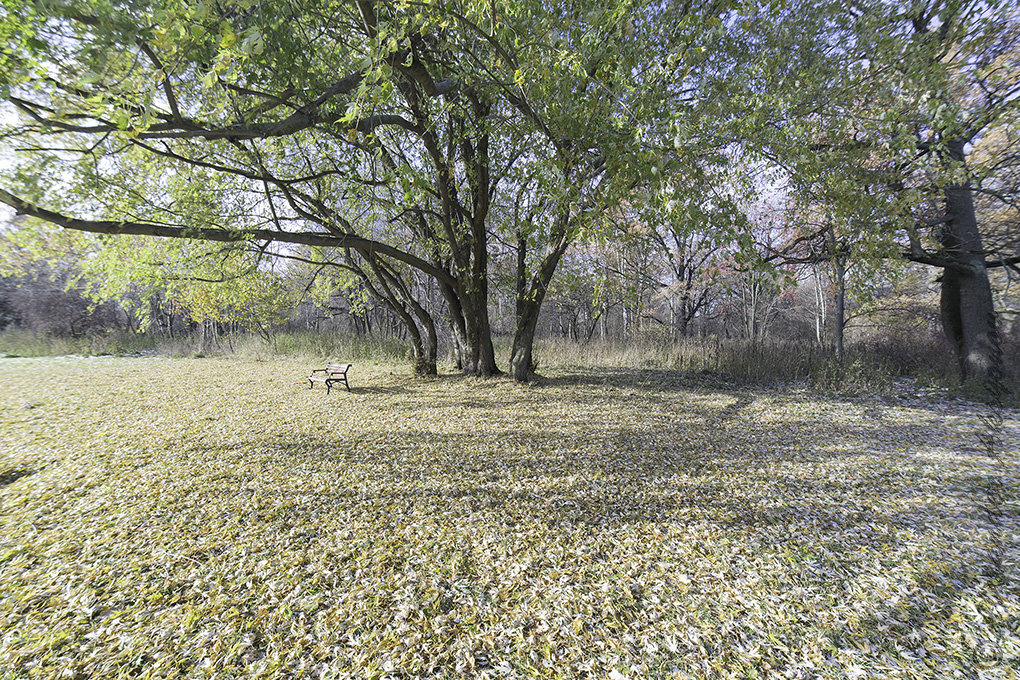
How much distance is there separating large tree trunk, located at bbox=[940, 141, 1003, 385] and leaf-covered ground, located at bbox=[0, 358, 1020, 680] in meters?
3.57

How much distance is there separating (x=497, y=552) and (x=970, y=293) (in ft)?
37.9

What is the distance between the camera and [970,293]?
852 centimetres

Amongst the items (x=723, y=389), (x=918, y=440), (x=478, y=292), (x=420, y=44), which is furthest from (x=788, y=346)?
(x=420, y=44)

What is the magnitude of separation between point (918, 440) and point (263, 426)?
9.08 meters

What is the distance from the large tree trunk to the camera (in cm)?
812

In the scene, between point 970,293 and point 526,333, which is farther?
point 526,333

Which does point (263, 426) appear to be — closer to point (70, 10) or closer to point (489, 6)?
point (70, 10)

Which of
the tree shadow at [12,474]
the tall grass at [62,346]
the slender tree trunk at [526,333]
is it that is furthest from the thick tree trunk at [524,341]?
the tall grass at [62,346]

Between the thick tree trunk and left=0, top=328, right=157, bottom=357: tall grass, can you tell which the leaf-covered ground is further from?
left=0, top=328, right=157, bottom=357: tall grass

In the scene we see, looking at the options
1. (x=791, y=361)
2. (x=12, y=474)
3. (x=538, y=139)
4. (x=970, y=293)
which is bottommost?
(x=12, y=474)

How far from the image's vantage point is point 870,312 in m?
7.51

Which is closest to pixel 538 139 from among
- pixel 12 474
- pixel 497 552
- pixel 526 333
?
pixel 526 333

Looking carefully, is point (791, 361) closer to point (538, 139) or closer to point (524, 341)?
point (524, 341)

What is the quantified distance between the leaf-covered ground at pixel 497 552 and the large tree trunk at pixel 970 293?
3.57 meters
